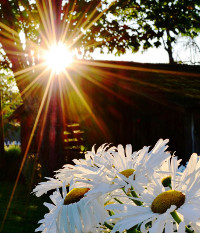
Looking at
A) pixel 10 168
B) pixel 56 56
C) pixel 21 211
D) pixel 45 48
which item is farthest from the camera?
pixel 10 168

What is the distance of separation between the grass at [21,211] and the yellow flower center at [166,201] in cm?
697

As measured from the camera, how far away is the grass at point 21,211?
7.77 meters

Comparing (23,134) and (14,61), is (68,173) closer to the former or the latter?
(14,61)

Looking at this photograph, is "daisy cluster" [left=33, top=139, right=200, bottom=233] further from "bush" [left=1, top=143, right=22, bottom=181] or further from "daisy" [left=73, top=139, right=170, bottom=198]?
"bush" [left=1, top=143, right=22, bottom=181]

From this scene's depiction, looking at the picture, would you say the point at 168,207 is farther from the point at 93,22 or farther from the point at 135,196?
the point at 93,22

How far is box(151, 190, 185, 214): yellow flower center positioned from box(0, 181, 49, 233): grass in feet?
22.9

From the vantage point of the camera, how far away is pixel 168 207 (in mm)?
909

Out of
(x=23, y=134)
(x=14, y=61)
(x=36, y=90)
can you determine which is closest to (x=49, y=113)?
(x=36, y=90)

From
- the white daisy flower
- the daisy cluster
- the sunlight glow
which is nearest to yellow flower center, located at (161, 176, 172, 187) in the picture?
the daisy cluster

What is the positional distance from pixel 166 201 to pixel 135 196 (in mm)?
151

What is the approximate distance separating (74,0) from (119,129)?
196 inches

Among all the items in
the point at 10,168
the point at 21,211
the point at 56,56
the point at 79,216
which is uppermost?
the point at 56,56

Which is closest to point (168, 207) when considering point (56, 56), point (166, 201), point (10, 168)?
point (166, 201)

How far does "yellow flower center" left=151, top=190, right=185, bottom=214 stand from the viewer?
91cm
